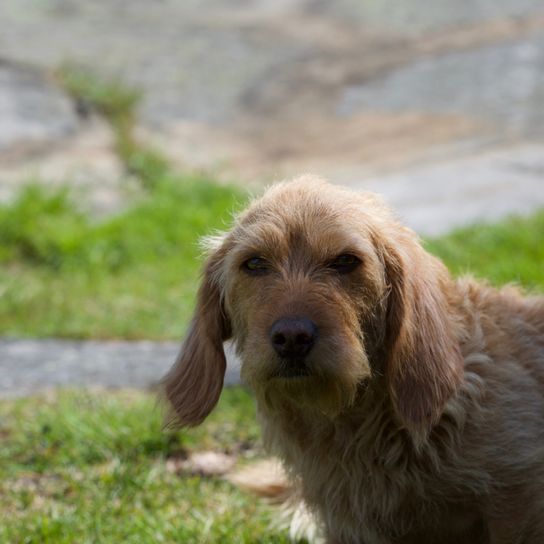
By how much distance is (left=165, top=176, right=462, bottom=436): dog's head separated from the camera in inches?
133

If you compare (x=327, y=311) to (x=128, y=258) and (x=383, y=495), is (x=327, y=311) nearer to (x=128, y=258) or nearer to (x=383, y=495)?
(x=383, y=495)

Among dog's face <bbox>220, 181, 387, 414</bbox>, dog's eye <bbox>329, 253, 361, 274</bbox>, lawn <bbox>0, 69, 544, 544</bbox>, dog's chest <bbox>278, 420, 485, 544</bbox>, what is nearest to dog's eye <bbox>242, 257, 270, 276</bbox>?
dog's face <bbox>220, 181, 387, 414</bbox>

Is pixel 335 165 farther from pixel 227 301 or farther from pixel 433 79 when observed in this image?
pixel 227 301

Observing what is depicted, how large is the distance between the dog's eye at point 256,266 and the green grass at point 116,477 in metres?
0.95

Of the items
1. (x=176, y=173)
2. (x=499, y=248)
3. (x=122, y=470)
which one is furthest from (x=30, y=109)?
(x=122, y=470)

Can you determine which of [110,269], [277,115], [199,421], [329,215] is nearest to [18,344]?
[110,269]

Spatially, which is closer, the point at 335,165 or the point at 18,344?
the point at 18,344

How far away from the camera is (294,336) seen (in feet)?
10.9

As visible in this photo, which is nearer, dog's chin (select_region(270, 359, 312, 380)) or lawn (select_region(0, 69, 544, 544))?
dog's chin (select_region(270, 359, 312, 380))

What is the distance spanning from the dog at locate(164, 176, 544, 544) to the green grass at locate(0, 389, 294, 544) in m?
A: 0.60

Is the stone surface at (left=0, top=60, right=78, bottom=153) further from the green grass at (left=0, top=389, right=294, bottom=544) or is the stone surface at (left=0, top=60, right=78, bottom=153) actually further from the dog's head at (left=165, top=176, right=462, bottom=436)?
the dog's head at (left=165, top=176, right=462, bottom=436)

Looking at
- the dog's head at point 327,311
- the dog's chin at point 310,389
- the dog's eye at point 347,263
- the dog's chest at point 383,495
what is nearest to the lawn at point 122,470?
the dog's chest at point 383,495

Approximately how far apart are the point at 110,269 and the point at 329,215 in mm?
5129

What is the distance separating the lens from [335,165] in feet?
35.1
